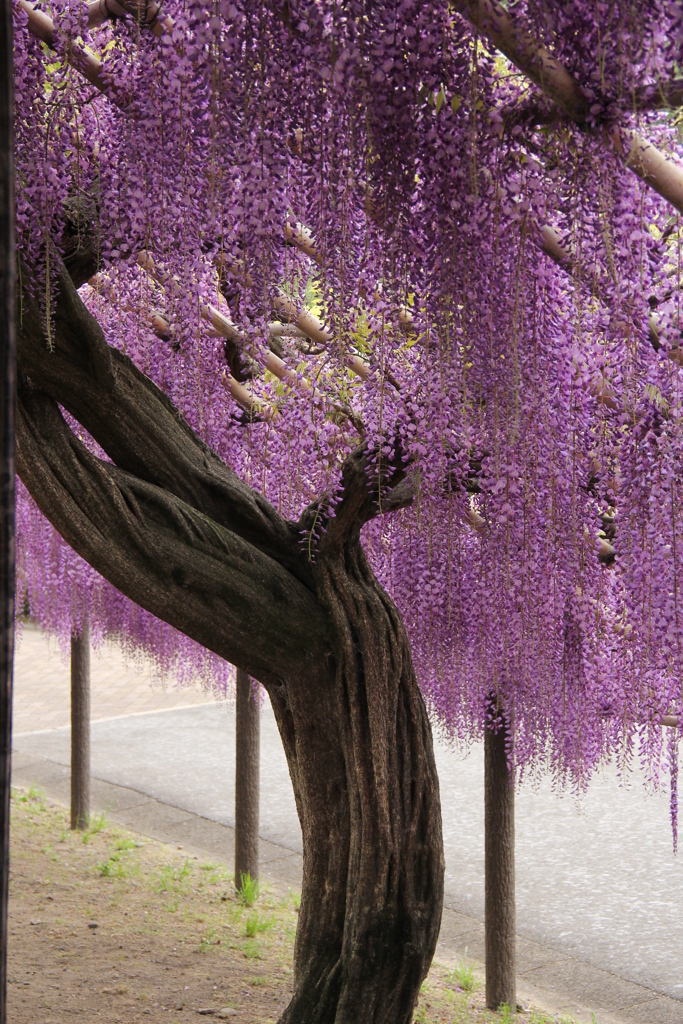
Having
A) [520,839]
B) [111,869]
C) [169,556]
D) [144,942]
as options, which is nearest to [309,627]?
[169,556]

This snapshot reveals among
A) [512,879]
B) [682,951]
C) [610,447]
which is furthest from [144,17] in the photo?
[682,951]

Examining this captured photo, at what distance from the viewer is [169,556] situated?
9.14ft

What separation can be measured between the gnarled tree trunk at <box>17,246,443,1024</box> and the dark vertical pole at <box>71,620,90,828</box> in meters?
3.68

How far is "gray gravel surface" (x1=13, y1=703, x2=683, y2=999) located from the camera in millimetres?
5074

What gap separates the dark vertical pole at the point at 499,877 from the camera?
415cm

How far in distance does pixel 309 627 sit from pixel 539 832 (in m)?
4.45

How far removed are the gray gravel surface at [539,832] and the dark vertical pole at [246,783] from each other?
3.60 ft

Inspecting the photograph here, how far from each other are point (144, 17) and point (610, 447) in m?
1.45

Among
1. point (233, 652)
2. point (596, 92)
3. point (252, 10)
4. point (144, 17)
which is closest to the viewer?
point (596, 92)

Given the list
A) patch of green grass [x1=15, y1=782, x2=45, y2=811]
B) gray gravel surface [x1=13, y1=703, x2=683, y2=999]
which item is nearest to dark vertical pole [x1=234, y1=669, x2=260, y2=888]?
gray gravel surface [x1=13, y1=703, x2=683, y2=999]

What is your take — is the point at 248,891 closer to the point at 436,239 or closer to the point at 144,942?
the point at 144,942

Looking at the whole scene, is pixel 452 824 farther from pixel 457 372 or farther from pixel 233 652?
pixel 457 372

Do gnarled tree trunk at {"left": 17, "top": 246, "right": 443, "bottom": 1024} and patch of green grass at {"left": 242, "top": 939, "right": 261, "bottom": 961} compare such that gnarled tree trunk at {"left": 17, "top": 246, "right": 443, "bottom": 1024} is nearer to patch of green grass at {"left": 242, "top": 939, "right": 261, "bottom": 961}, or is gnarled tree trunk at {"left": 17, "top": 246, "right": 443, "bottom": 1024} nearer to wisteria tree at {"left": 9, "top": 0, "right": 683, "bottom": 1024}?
wisteria tree at {"left": 9, "top": 0, "right": 683, "bottom": 1024}

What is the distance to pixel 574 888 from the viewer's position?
18.9ft
